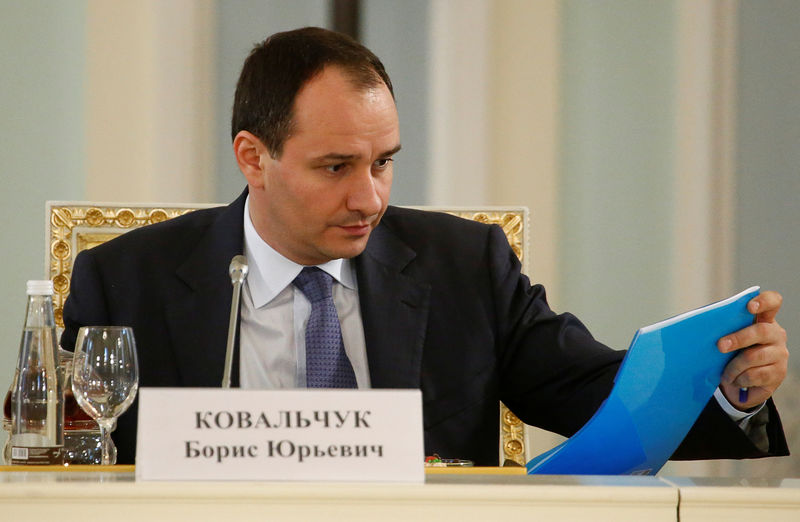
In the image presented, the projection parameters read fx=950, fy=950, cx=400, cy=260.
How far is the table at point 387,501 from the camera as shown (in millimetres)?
704

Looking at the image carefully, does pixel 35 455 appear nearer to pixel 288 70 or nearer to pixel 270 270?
pixel 270 270

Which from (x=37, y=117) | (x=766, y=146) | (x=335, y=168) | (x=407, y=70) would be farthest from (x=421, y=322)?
(x=766, y=146)

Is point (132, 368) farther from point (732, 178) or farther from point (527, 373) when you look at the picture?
point (732, 178)

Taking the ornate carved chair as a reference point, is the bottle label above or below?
below

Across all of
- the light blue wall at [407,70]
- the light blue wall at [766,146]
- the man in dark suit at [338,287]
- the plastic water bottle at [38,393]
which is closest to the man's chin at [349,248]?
the man in dark suit at [338,287]

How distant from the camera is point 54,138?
271 cm

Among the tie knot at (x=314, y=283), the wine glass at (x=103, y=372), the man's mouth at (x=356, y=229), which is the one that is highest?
the man's mouth at (x=356, y=229)

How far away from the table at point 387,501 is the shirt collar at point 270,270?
0.92m

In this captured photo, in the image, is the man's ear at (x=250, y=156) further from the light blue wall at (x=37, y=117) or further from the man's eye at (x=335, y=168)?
the light blue wall at (x=37, y=117)

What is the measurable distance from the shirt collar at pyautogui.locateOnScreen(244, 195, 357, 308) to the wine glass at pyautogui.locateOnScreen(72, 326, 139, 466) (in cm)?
52

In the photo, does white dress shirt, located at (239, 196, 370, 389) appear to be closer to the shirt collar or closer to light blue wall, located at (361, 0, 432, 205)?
the shirt collar

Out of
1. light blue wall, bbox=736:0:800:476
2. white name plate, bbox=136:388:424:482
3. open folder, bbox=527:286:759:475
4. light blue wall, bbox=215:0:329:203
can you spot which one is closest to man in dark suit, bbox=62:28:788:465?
open folder, bbox=527:286:759:475

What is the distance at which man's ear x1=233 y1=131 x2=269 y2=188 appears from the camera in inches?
65.7

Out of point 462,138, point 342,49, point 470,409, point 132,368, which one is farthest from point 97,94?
point 132,368
